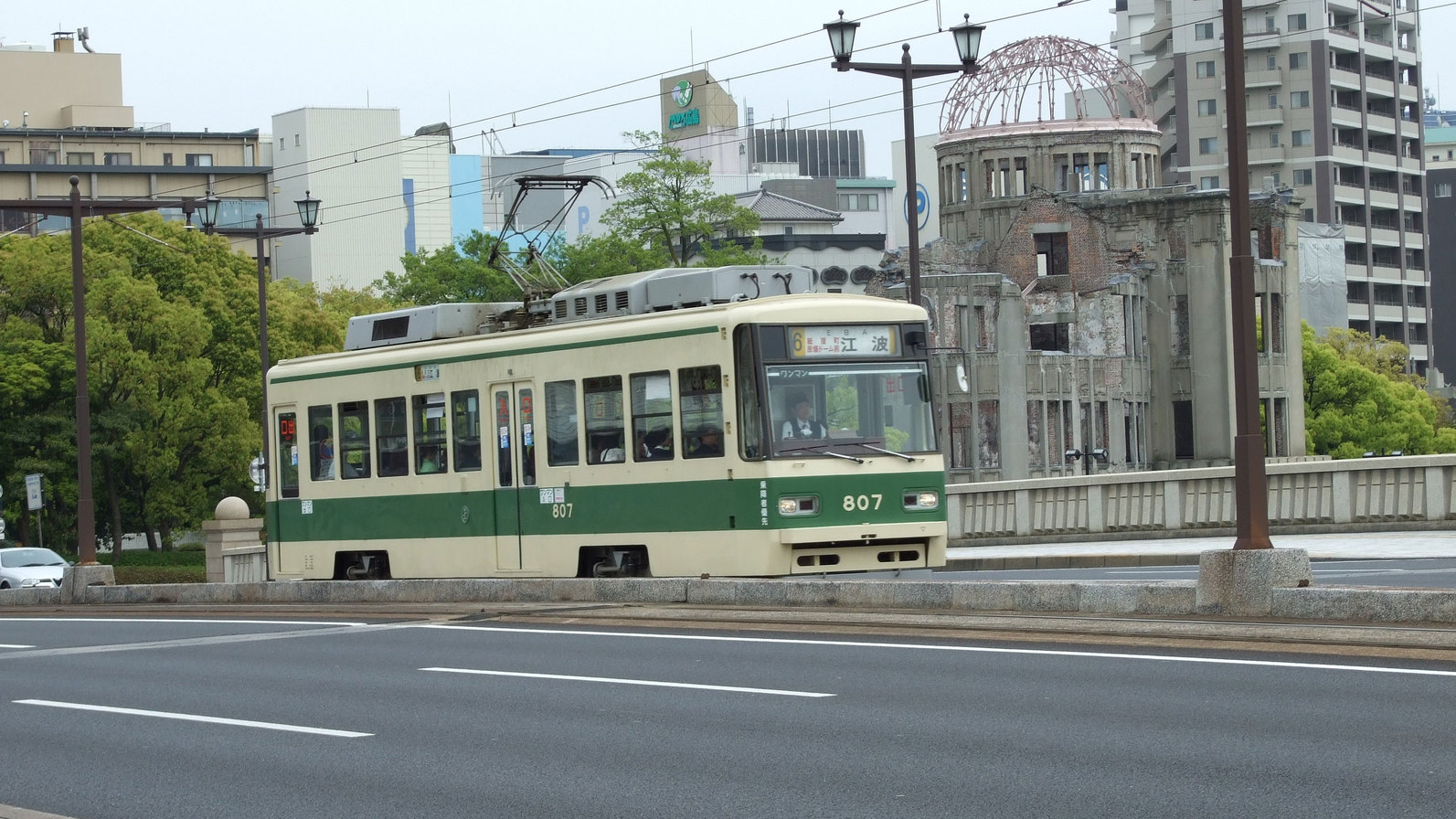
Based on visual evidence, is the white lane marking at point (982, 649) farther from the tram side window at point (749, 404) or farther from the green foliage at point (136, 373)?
the green foliage at point (136, 373)

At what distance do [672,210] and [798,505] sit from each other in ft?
151

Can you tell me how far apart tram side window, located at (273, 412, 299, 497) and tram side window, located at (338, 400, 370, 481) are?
1155mm

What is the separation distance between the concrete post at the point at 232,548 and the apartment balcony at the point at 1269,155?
305 ft

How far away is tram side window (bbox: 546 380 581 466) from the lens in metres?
21.6

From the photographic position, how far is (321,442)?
25766mm

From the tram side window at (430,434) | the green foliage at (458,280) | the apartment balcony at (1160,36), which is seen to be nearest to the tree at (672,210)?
the green foliage at (458,280)

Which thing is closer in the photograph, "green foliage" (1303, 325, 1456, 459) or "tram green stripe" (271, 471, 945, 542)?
"tram green stripe" (271, 471, 945, 542)

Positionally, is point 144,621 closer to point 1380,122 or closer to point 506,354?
point 506,354

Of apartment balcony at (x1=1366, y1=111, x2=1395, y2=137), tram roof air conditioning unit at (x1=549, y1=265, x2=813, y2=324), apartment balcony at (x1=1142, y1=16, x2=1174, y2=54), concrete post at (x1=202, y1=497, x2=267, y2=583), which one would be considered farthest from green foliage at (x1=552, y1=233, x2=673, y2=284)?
apartment balcony at (x1=1366, y1=111, x2=1395, y2=137)

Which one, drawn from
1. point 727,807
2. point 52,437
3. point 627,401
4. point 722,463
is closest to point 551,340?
point 627,401

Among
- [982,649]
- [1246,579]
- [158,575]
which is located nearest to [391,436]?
[982,649]

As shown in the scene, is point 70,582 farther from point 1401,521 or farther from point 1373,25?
point 1373,25

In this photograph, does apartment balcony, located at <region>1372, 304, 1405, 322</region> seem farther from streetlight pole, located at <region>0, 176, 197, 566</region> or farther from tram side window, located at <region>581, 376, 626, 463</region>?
tram side window, located at <region>581, 376, 626, 463</region>

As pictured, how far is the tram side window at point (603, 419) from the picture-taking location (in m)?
21.0
